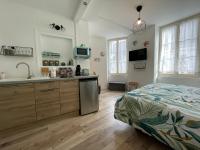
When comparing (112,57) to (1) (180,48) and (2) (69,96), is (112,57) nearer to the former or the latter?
(1) (180,48)

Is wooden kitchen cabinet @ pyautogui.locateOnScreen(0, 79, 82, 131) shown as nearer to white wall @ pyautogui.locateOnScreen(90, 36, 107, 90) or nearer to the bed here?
the bed

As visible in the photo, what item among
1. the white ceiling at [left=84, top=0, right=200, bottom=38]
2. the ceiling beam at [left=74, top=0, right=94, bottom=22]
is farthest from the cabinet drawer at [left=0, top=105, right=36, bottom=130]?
the white ceiling at [left=84, top=0, right=200, bottom=38]

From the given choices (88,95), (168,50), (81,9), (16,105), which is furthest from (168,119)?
(168,50)

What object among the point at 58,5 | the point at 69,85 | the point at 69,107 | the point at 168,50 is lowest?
the point at 69,107

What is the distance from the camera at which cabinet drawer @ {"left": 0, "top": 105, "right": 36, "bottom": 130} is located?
5.93 ft

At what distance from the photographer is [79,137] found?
5.90ft

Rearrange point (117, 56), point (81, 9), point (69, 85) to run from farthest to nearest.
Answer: point (117, 56), point (81, 9), point (69, 85)

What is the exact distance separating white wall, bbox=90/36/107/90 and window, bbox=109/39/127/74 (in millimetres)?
390

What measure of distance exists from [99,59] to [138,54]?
6.00 ft

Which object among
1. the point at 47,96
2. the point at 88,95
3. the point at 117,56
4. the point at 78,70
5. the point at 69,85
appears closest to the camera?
the point at 47,96

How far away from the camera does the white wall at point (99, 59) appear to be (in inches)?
200

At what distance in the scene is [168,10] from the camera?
2955 millimetres

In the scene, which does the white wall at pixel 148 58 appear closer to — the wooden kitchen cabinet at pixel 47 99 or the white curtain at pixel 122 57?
the white curtain at pixel 122 57

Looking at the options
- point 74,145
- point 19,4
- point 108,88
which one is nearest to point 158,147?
point 74,145
